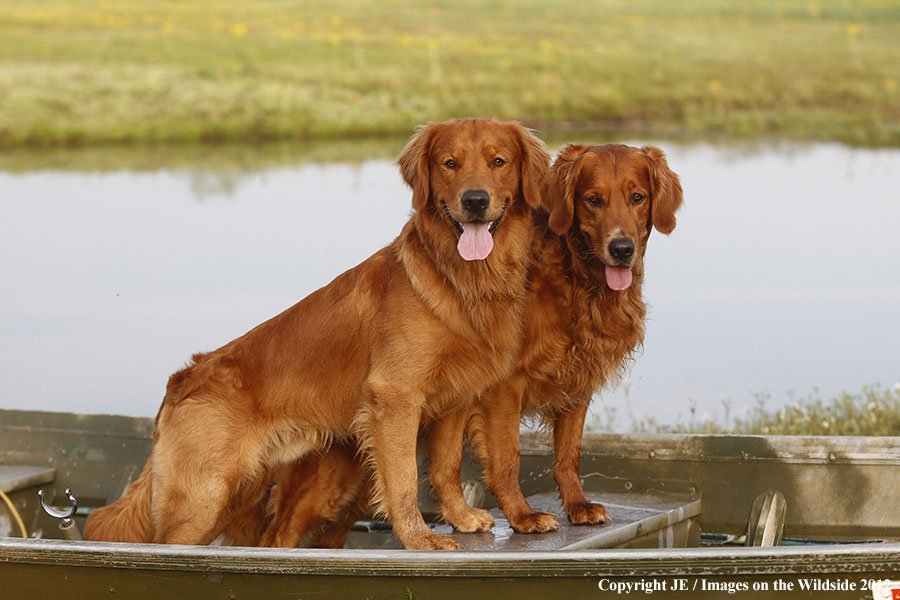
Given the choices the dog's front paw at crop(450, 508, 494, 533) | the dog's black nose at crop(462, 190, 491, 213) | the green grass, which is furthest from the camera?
the green grass

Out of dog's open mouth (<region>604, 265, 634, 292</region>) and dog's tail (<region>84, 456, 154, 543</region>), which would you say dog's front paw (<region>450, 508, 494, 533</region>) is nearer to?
dog's open mouth (<region>604, 265, 634, 292</region>)

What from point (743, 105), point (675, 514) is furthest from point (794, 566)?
point (743, 105)

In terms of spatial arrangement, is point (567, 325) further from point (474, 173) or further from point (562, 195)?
point (474, 173)

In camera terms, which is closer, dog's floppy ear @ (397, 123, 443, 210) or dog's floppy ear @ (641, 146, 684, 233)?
dog's floppy ear @ (397, 123, 443, 210)

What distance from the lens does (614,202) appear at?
17.0ft

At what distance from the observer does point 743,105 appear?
21125 millimetres

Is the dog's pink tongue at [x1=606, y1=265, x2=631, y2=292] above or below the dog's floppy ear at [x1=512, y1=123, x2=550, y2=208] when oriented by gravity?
below

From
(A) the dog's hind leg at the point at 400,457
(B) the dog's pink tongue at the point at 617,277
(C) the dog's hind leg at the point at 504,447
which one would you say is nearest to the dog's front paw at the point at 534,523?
(C) the dog's hind leg at the point at 504,447

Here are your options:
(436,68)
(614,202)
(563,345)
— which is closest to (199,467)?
(563,345)

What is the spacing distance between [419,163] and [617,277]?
104cm

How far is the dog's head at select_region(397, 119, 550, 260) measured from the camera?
4883mm

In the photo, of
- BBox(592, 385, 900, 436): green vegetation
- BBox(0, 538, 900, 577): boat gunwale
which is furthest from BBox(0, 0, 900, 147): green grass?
BBox(0, 538, 900, 577): boat gunwale

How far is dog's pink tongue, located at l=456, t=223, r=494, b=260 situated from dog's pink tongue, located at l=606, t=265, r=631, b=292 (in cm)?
65

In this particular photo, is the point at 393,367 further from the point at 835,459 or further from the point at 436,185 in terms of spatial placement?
the point at 835,459
